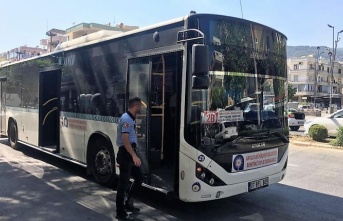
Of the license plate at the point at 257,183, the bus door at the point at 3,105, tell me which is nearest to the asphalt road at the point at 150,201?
the license plate at the point at 257,183

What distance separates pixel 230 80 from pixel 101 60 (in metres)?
2.97

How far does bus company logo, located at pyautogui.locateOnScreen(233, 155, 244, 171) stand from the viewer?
5.20 m

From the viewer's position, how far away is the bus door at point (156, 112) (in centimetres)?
580

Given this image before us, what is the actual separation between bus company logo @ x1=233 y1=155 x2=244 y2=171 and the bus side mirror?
4.72ft

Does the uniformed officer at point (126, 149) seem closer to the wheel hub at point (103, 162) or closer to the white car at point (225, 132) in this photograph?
the white car at point (225, 132)

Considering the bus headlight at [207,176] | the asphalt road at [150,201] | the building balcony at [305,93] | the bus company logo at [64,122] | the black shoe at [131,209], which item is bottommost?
the asphalt road at [150,201]

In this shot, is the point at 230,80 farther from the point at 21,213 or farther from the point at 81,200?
the point at 21,213

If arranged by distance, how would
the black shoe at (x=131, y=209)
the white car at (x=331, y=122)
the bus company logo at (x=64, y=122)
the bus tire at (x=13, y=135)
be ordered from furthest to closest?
the white car at (x=331, y=122), the bus tire at (x=13, y=135), the bus company logo at (x=64, y=122), the black shoe at (x=131, y=209)

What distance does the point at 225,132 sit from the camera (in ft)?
16.6

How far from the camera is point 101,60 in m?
7.02

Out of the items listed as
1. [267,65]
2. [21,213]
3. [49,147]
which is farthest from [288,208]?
[49,147]

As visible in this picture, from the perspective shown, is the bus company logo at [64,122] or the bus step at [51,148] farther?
the bus step at [51,148]

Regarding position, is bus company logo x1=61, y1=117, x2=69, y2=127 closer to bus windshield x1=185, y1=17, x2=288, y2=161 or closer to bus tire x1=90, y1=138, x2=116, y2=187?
bus tire x1=90, y1=138, x2=116, y2=187

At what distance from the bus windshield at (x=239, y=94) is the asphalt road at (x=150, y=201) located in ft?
3.72
